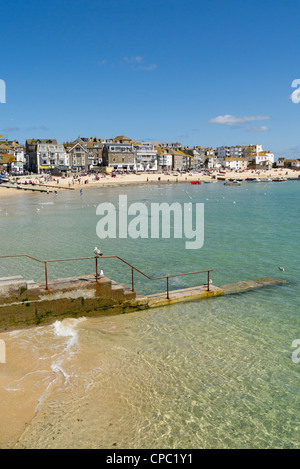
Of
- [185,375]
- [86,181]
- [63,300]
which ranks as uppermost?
[86,181]

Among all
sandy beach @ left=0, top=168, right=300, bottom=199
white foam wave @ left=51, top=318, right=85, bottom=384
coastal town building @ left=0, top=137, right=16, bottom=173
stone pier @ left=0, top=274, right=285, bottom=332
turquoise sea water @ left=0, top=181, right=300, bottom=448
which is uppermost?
coastal town building @ left=0, top=137, right=16, bottom=173

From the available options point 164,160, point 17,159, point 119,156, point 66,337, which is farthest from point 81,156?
point 66,337

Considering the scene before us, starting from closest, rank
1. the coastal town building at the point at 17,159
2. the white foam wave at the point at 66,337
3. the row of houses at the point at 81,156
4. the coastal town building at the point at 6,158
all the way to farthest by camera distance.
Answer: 1. the white foam wave at the point at 66,337
2. the coastal town building at the point at 6,158
3. the row of houses at the point at 81,156
4. the coastal town building at the point at 17,159

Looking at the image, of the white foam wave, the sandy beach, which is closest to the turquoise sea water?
the white foam wave

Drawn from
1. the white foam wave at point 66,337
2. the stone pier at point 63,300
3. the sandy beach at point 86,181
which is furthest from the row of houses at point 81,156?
the white foam wave at point 66,337

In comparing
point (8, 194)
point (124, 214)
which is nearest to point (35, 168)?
point (8, 194)

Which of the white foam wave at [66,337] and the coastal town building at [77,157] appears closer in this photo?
the white foam wave at [66,337]

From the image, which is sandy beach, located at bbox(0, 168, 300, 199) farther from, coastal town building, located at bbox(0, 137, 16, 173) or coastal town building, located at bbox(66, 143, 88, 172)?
coastal town building, located at bbox(66, 143, 88, 172)

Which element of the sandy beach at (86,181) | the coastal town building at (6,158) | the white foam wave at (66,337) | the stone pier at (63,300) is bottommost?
the white foam wave at (66,337)

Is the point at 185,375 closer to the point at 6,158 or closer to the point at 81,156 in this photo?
the point at 6,158

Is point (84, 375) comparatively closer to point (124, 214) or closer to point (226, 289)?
point (226, 289)

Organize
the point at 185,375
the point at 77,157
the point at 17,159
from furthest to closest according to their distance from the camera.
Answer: the point at 77,157 → the point at 17,159 → the point at 185,375

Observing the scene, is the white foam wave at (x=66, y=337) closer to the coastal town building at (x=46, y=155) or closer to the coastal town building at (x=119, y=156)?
the coastal town building at (x=46, y=155)

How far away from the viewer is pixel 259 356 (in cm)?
1053
